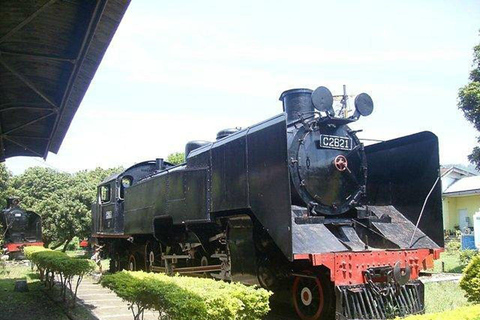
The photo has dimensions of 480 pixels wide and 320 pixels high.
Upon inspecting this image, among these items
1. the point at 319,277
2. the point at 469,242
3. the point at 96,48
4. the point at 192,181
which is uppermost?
the point at 96,48

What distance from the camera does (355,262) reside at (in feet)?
18.8

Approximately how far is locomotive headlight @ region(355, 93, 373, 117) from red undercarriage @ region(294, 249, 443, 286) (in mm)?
2357

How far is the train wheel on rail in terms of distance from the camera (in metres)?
6.08

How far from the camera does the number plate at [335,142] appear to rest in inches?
275

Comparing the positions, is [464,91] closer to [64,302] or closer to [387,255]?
[387,255]

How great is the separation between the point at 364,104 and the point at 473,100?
744 cm

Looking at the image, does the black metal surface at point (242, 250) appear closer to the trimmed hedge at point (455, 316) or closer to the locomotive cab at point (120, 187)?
the trimmed hedge at point (455, 316)

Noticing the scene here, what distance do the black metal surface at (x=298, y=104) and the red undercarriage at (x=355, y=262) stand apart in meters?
2.47

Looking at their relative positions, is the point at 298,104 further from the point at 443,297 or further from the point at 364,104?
the point at 443,297

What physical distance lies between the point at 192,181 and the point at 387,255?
11.7 ft

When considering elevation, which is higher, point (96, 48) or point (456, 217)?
point (96, 48)

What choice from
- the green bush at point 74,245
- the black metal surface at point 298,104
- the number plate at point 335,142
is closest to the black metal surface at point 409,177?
the number plate at point 335,142

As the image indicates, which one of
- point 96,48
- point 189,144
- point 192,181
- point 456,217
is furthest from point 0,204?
point 456,217

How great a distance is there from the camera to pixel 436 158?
7152 millimetres
